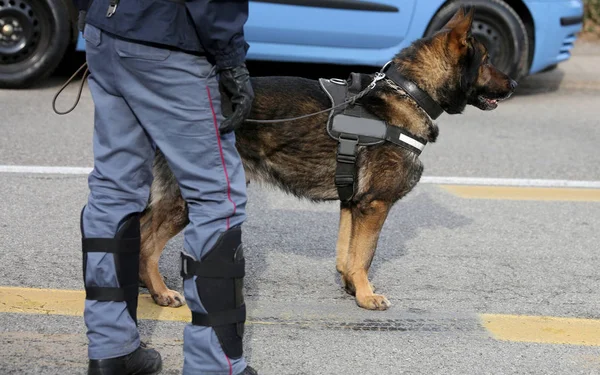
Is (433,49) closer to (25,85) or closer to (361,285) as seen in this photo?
(361,285)

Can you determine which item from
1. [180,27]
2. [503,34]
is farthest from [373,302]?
[503,34]

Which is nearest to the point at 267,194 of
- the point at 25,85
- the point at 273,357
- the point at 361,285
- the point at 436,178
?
the point at 436,178

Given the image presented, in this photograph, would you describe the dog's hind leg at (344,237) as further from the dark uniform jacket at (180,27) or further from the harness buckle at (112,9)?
the harness buckle at (112,9)

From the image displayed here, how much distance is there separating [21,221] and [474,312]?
8.10 ft

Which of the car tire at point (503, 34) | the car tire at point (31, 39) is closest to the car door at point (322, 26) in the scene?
the car tire at point (503, 34)

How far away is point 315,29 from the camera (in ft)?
26.7

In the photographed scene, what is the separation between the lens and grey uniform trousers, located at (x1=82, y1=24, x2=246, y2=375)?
2.87 metres

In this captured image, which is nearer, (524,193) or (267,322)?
(267,322)

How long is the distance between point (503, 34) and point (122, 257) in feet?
20.7

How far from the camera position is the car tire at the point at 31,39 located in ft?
26.2

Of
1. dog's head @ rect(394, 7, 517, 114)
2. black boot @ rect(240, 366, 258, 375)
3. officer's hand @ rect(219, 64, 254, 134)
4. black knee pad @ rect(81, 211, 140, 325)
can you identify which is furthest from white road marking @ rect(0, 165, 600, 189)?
officer's hand @ rect(219, 64, 254, 134)

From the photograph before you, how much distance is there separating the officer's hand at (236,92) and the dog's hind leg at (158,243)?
1.11m

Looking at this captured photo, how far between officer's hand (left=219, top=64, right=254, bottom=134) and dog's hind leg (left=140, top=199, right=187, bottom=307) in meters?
1.11

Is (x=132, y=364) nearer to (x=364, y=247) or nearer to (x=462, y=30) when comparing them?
(x=364, y=247)
